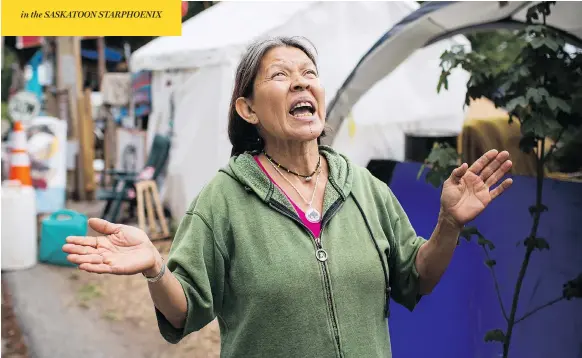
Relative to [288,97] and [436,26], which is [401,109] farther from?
[288,97]

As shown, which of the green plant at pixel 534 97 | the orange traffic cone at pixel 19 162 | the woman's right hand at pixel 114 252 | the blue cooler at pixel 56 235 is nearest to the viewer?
the woman's right hand at pixel 114 252

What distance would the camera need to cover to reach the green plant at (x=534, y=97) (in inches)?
93.3

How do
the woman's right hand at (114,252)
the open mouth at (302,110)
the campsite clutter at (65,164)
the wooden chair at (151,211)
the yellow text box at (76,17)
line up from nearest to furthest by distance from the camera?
the woman's right hand at (114,252)
the open mouth at (302,110)
the yellow text box at (76,17)
the campsite clutter at (65,164)
the wooden chair at (151,211)

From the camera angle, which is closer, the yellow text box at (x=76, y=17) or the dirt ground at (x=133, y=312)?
the yellow text box at (x=76, y=17)

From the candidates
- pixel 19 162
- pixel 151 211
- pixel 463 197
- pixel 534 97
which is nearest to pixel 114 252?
pixel 463 197

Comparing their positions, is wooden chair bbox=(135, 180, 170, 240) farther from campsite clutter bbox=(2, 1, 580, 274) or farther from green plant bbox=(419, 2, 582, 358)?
green plant bbox=(419, 2, 582, 358)

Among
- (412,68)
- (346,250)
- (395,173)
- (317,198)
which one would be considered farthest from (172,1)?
(412,68)

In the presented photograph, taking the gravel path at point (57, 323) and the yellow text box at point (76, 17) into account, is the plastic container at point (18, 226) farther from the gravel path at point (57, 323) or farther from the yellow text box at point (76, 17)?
the yellow text box at point (76, 17)

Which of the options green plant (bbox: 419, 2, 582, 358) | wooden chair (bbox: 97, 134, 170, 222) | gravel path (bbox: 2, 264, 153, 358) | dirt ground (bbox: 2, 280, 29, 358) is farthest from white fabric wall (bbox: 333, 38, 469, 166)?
wooden chair (bbox: 97, 134, 170, 222)

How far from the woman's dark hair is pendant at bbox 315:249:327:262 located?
369 millimetres

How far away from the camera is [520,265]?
275 centimetres

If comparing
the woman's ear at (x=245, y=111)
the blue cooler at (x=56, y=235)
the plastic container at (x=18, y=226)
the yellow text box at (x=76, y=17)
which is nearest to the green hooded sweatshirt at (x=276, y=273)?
the woman's ear at (x=245, y=111)

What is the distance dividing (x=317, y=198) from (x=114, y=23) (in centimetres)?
109

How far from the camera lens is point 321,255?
1411 millimetres
